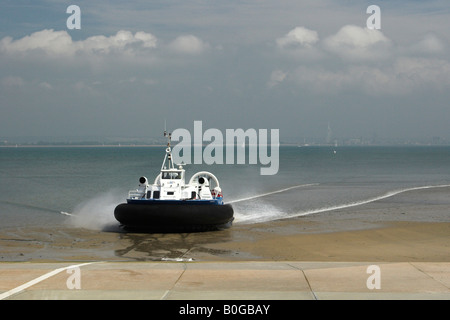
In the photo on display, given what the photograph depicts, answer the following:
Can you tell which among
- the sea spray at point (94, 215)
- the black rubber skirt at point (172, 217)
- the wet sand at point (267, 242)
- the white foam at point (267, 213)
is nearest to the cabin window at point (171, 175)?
the black rubber skirt at point (172, 217)

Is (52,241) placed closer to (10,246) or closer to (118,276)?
(10,246)

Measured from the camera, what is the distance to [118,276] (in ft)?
29.1

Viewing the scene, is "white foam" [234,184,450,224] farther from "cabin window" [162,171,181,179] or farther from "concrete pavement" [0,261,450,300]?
"concrete pavement" [0,261,450,300]

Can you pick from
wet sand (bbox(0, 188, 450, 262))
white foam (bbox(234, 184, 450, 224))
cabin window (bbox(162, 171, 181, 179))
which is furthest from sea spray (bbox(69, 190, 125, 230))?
white foam (bbox(234, 184, 450, 224))

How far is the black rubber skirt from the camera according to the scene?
64.1 ft

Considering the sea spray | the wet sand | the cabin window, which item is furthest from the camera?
the sea spray

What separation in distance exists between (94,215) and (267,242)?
1033cm

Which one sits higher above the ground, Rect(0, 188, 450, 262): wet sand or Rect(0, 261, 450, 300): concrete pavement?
Rect(0, 261, 450, 300): concrete pavement

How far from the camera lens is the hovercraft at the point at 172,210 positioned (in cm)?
1958

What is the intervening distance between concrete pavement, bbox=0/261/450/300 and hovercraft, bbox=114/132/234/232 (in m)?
9.39

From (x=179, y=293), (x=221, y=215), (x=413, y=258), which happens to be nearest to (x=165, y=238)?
(x=221, y=215)

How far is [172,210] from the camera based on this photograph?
19562 mm

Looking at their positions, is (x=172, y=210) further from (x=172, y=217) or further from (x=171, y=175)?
(x=171, y=175)

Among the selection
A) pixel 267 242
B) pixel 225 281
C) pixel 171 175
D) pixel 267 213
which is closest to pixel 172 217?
pixel 171 175
